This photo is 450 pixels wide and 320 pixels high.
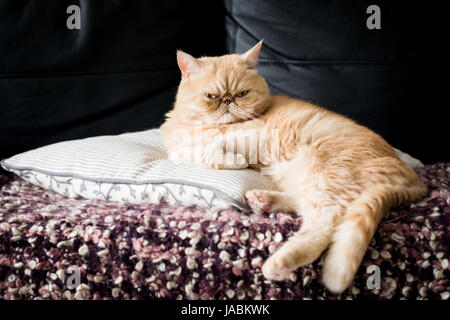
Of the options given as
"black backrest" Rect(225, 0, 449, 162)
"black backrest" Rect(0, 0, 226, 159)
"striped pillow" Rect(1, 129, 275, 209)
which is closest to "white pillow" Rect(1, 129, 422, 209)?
"striped pillow" Rect(1, 129, 275, 209)

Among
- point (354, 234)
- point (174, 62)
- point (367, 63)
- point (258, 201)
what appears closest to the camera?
point (354, 234)

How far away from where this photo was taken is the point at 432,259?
3.25 ft

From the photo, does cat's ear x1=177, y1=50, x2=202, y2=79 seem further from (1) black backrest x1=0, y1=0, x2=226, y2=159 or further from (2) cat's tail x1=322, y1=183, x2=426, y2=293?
(2) cat's tail x1=322, y1=183, x2=426, y2=293

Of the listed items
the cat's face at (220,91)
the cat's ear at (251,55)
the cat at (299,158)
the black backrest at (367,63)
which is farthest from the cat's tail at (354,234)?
the black backrest at (367,63)

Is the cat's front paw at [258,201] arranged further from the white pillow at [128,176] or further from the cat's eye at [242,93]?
the cat's eye at [242,93]

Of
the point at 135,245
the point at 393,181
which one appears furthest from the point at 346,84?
the point at 135,245

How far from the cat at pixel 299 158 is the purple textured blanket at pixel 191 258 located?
7cm

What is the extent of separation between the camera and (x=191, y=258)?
0.98m

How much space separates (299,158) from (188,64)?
575mm

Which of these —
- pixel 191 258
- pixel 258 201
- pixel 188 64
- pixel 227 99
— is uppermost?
pixel 188 64

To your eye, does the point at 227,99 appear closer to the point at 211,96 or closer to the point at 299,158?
the point at 211,96

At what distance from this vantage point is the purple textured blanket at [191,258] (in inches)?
37.8

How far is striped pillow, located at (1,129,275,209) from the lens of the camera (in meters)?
1.14

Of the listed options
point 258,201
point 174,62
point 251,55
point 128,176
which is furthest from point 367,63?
point 128,176
